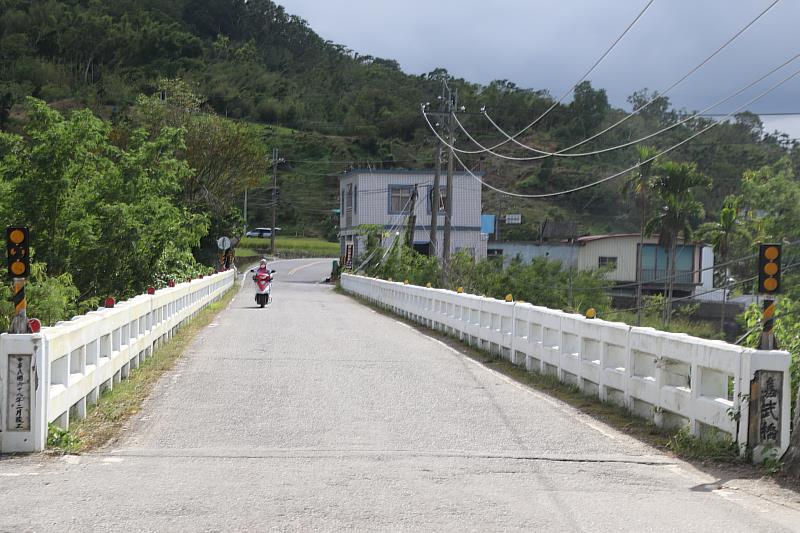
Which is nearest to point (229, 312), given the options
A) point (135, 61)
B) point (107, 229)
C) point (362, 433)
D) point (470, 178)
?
point (107, 229)

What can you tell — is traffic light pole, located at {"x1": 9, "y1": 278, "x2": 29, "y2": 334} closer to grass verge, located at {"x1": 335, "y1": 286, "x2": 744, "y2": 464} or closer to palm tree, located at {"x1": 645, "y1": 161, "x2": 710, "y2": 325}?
grass verge, located at {"x1": 335, "y1": 286, "x2": 744, "y2": 464}

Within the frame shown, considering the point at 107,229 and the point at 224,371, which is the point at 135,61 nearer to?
the point at 107,229

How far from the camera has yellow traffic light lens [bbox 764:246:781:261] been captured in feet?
29.5

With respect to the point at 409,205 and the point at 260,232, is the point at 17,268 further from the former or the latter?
the point at 260,232

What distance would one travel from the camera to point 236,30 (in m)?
164

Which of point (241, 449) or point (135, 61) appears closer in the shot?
point (241, 449)

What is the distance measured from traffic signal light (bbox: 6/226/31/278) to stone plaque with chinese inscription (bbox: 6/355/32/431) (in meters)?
1.11

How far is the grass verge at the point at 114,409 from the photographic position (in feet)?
28.9

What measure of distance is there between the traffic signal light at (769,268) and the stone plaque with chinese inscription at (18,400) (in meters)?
6.49

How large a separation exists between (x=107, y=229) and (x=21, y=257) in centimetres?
1505

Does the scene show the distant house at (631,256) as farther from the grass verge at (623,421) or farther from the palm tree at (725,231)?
the grass verge at (623,421)

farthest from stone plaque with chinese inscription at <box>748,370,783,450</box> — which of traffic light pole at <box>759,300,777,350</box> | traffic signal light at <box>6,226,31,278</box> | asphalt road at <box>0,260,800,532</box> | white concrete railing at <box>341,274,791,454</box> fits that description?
traffic signal light at <box>6,226,31,278</box>

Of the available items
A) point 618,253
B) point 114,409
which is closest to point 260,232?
point 618,253

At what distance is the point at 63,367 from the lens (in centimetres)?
951
